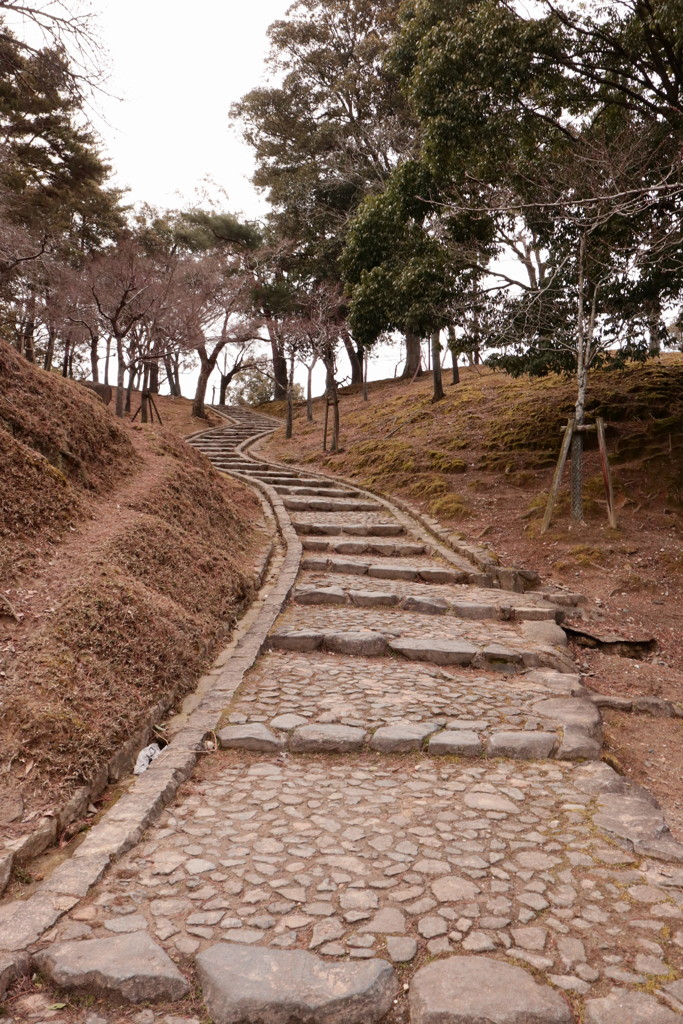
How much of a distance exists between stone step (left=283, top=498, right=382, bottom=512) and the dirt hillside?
2.74 feet

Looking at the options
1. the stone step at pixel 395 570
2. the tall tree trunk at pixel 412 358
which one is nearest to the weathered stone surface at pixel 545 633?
the stone step at pixel 395 570

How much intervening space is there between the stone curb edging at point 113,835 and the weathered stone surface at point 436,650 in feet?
4.26

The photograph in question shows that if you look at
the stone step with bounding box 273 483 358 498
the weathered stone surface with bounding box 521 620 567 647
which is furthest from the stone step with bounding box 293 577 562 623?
the stone step with bounding box 273 483 358 498

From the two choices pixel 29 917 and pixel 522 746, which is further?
pixel 522 746

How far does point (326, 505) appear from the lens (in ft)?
38.6

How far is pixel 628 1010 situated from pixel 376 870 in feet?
3.18

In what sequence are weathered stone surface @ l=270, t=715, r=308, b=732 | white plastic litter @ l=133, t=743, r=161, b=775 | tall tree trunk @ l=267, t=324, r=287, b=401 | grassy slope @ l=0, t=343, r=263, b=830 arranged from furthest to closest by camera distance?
tall tree trunk @ l=267, t=324, r=287, b=401 → weathered stone surface @ l=270, t=715, r=308, b=732 → white plastic litter @ l=133, t=743, r=161, b=775 → grassy slope @ l=0, t=343, r=263, b=830

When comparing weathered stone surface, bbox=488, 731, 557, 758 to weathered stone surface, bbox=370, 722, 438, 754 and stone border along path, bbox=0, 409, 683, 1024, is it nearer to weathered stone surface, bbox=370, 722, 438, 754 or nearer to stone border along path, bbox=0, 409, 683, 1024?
stone border along path, bbox=0, 409, 683, 1024

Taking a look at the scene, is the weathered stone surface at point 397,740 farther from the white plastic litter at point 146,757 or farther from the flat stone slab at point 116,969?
the flat stone slab at point 116,969

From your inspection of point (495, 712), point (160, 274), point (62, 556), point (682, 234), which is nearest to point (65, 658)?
point (62, 556)

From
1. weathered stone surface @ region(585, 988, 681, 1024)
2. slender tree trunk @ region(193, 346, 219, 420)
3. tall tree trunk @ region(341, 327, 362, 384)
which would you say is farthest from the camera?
tall tree trunk @ region(341, 327, 362, 384)

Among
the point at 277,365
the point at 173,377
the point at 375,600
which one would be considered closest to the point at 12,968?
the point at 375,600

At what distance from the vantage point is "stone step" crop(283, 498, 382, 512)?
1165 centimetres

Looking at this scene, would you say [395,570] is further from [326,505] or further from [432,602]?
[326,505]
